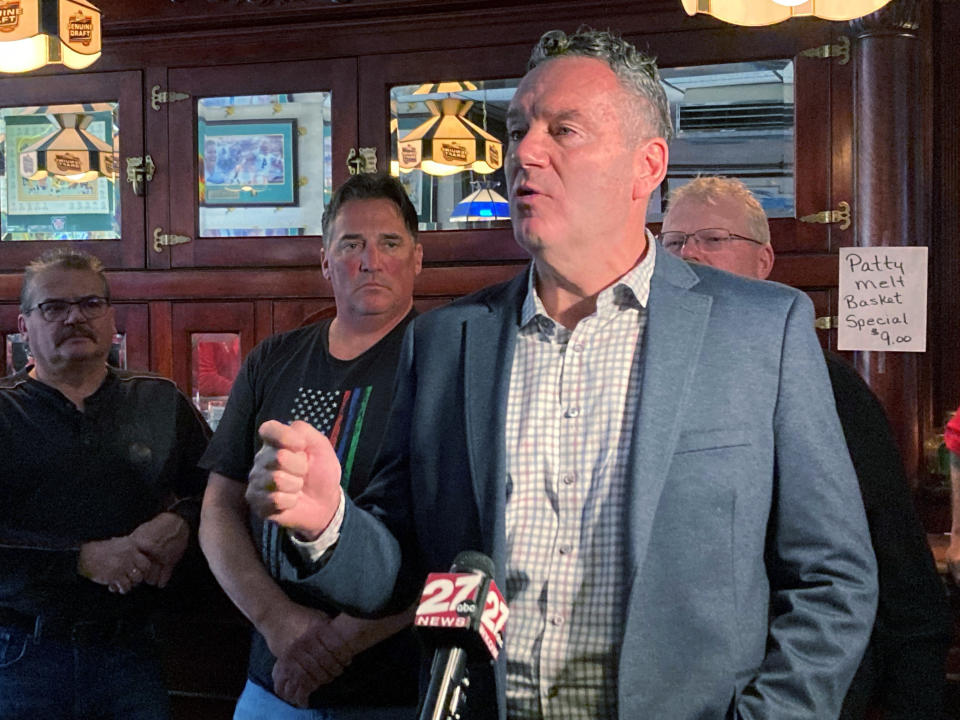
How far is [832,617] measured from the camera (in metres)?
1.35

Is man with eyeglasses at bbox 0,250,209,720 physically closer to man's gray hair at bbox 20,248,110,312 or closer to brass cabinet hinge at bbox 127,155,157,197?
man's gray hair at bbox 20,248,110,312

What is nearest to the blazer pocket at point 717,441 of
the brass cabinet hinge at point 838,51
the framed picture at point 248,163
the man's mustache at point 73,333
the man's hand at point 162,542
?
the man's hand at point 162,542

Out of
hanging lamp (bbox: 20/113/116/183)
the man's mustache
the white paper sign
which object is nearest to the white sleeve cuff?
the man's mustache

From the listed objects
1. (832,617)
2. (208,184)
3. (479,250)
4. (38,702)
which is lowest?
(38,702)

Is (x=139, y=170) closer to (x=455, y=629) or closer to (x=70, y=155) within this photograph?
(x=70, y=155)

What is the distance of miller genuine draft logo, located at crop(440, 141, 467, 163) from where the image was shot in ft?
11.6

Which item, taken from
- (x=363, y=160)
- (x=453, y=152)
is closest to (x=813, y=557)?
(x=453, y=152)

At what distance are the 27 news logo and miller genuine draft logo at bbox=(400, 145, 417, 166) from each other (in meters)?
2.61

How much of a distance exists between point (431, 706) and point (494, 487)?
0.41 meters

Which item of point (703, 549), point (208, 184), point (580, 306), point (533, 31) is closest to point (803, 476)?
point (703, 549)

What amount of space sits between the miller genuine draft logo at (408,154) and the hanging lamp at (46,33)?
99 cm

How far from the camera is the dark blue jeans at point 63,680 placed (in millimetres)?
2482

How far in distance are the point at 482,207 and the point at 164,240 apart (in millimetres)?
1082

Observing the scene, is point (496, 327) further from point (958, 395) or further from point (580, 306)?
point (958, 395)
